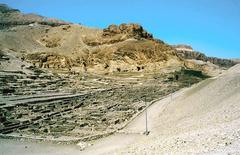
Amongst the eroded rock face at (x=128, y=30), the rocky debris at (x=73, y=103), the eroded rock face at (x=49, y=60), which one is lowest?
the rocky debris at (x=73, y=103)

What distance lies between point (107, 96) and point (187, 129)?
1504 inches

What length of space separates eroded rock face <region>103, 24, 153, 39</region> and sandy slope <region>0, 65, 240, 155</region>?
51.8m

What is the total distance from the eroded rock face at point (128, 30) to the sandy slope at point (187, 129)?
51.8m

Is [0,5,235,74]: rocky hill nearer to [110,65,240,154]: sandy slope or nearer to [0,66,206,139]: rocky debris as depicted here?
[0,66,206,139]: rocky debris

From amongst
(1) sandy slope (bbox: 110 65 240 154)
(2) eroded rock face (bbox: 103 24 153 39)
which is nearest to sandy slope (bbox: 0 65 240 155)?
(1) sandy slope (bbox: 110 65 240 154)

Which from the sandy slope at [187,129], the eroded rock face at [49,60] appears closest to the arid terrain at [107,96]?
the sandy slope at [187,129]

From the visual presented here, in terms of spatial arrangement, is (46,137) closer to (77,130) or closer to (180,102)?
(77,130)

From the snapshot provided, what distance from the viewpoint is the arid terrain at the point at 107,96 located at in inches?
1289

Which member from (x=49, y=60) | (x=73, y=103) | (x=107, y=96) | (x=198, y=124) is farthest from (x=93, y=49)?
(x=198, y=124)

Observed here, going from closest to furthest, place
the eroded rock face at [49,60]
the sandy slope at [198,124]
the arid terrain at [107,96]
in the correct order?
the sandy slope at [198,124] < the arid terrain at [107,96] < the eroded rock face at [49,60]

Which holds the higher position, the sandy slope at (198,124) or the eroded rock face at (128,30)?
the eroded rock face at (128,30)

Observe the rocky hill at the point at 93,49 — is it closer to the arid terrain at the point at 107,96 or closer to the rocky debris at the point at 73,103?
the arid terrain at the point at 107,96

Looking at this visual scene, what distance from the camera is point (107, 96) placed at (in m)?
69.0

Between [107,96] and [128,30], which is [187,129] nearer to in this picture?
[107,96]
